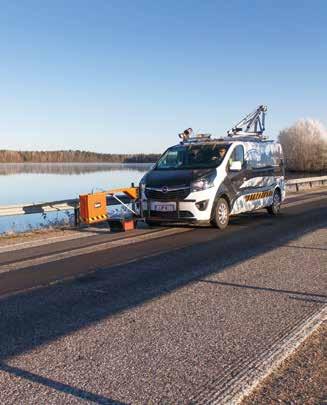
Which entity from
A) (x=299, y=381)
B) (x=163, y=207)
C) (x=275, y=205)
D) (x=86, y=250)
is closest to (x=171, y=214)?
(x=163, y=207)

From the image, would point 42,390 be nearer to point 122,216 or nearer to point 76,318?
point 76,318

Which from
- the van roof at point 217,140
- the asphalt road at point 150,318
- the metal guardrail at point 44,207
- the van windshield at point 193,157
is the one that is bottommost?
the asphalt road at point 150,318

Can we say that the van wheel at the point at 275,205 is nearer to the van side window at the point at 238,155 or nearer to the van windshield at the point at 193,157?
the van side window at the point at 238,155

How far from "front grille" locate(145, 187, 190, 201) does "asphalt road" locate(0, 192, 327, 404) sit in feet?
7.78

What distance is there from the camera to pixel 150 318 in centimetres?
490

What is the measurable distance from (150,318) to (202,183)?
6.54m

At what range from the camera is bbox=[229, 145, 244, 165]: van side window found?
40.1ft

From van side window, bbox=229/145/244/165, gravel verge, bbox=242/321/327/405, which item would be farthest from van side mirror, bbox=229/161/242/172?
gravel verge, bbox=242/321/327/405

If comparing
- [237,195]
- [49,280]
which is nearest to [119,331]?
[49,280]

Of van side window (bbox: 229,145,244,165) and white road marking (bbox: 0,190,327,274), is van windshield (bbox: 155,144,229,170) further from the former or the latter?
white road marking (bbox: 0,190,327,274)

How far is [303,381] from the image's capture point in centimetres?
347

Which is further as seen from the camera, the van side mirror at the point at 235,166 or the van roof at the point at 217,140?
the van roof at the point at 217,140

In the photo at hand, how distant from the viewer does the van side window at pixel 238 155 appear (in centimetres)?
1222

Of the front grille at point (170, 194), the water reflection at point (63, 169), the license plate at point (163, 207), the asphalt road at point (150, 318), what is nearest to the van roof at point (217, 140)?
the front grille at point (170, 194)
